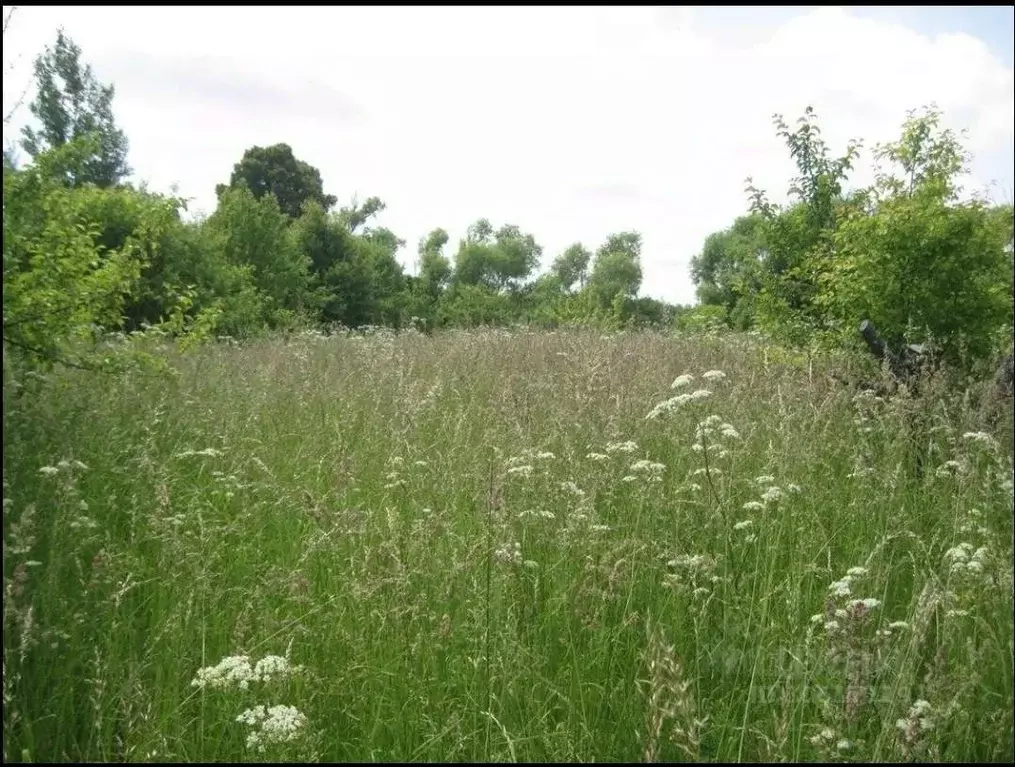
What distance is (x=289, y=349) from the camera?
8820mm

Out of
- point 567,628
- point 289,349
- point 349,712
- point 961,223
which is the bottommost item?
point 349,712

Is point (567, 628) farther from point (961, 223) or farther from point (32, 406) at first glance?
point (961, 223)

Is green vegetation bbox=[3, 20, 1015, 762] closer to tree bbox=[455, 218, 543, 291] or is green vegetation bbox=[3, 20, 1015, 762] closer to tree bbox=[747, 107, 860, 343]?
tree bbox=[747, 107, 860, 343]

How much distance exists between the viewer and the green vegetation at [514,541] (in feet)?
7.18

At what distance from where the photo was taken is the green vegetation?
2189 millimetres

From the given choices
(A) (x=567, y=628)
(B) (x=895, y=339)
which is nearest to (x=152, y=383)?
(A) (x=567, y=628)

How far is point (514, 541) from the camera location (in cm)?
277

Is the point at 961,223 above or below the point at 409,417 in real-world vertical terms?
above

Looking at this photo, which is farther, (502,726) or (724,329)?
(724,329)

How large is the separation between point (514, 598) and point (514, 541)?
19 cm

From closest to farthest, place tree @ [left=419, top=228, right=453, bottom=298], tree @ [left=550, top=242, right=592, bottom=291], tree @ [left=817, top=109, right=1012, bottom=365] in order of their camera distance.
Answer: tree @ [left=817, top=109, right=1012, bottom=365] < tree @ [left=419, top=228, right=453, bottom=298] < tree @ [left=550, top=242, right=592, bottom=291]

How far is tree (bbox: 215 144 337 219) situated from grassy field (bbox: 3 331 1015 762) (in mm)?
32093

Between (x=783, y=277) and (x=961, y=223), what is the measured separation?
65.2 inches

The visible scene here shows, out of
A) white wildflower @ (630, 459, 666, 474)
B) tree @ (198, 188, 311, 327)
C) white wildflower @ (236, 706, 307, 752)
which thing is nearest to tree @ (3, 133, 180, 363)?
white wildflower @ (236, 706, 307, 752)
